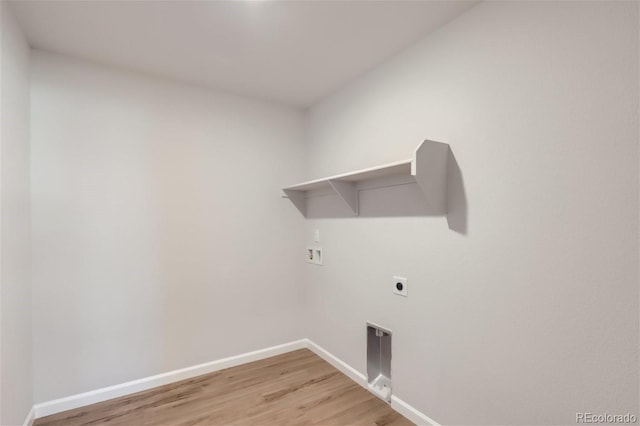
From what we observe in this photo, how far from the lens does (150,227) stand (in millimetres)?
2283

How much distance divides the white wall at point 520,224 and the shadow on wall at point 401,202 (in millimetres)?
40

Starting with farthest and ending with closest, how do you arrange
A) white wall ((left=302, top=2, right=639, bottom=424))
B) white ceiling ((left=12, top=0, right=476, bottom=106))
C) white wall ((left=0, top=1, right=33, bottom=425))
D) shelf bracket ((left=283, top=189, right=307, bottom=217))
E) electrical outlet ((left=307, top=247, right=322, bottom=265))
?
1. shelf bracket ((left=283, top=189, right=307, bottom=217))
2. electrical outlet ((left=307, top=247, right=322, bottom=265))
3. white ceiling ((left=12, top=0, right=476, bottom=106))
4. white wall ((left=0, top=1, right=33, bottom=425))
5. white wall ((left=302, top=2, right=639, bottom=424))

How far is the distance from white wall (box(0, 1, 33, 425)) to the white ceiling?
0.26 m

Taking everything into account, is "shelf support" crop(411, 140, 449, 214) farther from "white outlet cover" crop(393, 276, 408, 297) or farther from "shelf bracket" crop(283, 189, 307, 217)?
"shelf bracket" crop(283, 189, 307, 217)

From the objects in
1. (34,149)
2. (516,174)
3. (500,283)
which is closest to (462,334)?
(500,283)

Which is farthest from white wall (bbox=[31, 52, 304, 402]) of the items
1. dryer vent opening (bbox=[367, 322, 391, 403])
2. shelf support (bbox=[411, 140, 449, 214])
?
shelf support (bbox=[411, 140, 449, 214])

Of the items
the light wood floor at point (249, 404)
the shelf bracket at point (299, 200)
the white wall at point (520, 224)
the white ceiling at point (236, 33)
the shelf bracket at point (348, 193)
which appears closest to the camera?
the white wall at point (520, 224)

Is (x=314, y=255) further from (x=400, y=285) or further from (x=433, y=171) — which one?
(x=433, y=171)

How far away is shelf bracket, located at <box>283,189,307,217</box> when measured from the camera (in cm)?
294

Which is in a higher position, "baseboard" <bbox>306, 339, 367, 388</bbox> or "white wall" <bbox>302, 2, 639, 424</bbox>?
"white wall" <bbox>302, 2, 639, 424</bbox>

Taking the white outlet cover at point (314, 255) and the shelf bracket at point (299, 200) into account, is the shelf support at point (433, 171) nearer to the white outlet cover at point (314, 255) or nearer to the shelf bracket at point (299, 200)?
the white outlet cover at point (314, 255)

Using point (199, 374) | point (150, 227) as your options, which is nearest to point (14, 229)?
point (150, 227)

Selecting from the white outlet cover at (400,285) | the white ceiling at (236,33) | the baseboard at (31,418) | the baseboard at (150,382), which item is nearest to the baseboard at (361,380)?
the baseboard at (150,382)

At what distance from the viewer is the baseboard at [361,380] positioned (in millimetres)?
1817
